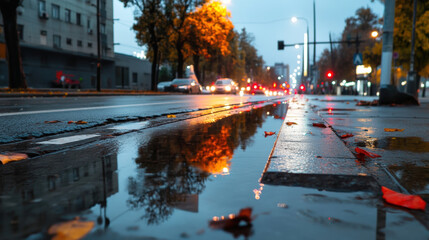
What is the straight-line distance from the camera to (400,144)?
340 centimetres

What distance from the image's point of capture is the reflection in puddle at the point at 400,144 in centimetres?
316

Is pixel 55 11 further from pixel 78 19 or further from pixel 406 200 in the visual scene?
pixel 406 200

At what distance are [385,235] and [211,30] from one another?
34.5 metres

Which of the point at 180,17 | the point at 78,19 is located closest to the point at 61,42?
the point at 78,19

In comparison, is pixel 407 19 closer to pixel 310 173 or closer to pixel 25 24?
pixel 310 173

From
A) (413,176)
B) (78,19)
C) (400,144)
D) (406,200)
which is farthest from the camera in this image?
(78,19)

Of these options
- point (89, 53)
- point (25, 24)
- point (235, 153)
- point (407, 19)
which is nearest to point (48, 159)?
point (235, 153)

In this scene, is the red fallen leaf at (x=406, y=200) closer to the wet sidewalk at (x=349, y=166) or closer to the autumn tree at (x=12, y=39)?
the wet sidewalk at (x=349, y=166)

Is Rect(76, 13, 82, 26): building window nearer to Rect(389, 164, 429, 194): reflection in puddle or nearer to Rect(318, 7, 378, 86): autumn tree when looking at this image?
Rect(318, 7, 378, 86): autumn tree

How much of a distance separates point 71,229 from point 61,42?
40858 mm

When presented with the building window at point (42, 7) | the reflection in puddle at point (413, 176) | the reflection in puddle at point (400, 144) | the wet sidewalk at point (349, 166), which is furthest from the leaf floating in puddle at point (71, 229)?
the building window at point (42, 7)

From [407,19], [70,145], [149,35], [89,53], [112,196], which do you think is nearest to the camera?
[112,196]

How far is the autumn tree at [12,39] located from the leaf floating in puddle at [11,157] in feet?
63.9

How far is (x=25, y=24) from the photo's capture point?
1324 inches
